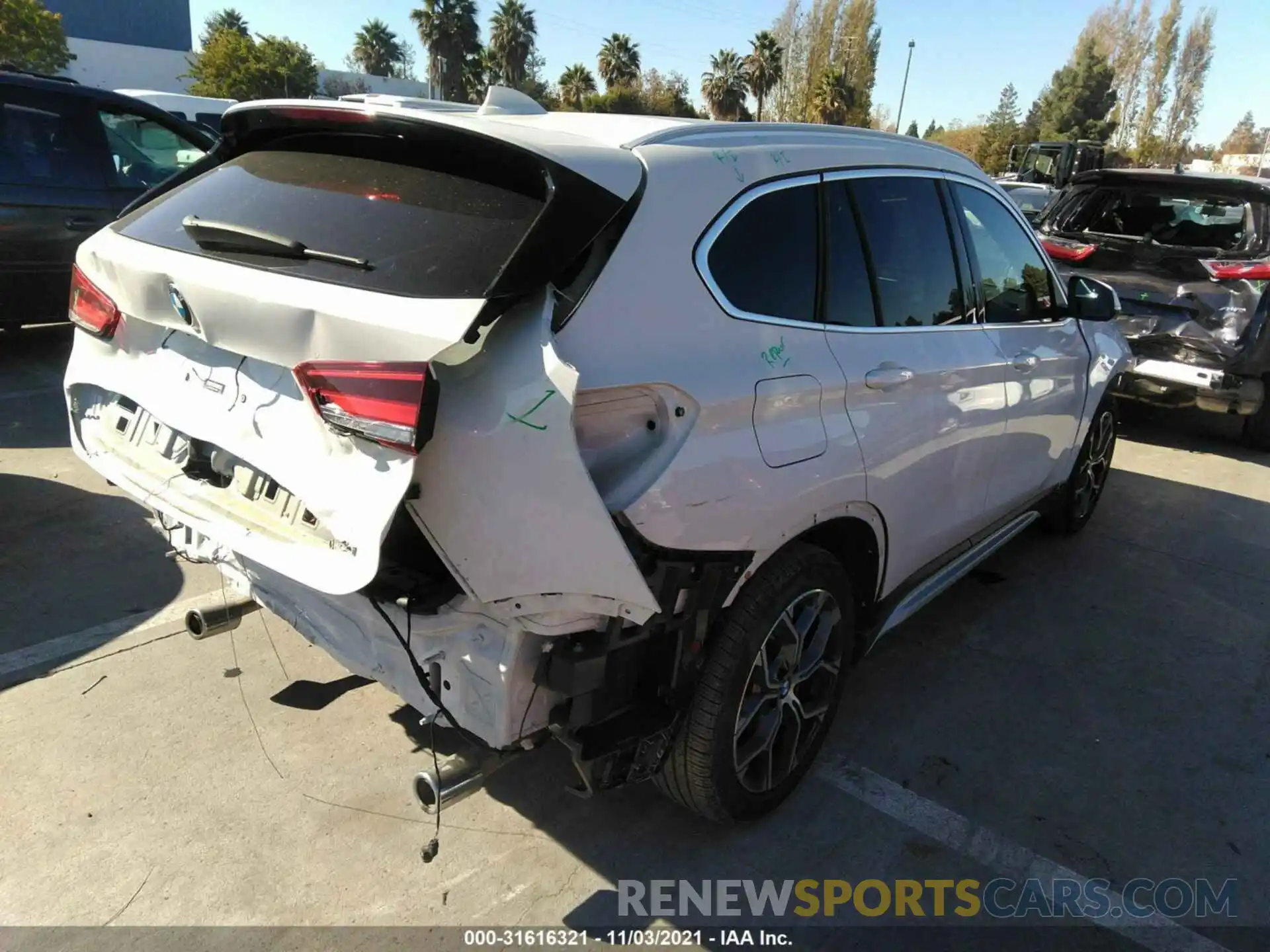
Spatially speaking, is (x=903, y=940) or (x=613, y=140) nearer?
(x=613, y=140)

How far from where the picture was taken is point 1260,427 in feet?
23.4

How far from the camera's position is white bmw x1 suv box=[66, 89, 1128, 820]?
1859 millimetres

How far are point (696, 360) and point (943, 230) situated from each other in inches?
67.1

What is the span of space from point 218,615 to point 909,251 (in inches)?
103

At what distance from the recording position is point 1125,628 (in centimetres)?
412

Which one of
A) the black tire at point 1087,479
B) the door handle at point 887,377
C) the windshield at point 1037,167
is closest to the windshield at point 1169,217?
the black tire at point 1087,479

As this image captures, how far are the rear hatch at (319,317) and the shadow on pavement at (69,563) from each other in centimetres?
125

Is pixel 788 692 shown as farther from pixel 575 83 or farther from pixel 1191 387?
pixel 575 83

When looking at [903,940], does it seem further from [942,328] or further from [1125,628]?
[1125,628]

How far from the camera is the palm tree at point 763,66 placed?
58.2 m

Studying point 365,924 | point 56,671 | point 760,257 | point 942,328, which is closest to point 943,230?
point 942,328

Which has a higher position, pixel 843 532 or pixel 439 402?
pixel 439 402

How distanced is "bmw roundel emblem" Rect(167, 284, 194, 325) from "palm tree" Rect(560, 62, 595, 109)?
6220cm

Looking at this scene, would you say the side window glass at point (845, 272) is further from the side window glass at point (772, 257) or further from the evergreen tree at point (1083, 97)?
the evergreen tree at point (1083, 97)
